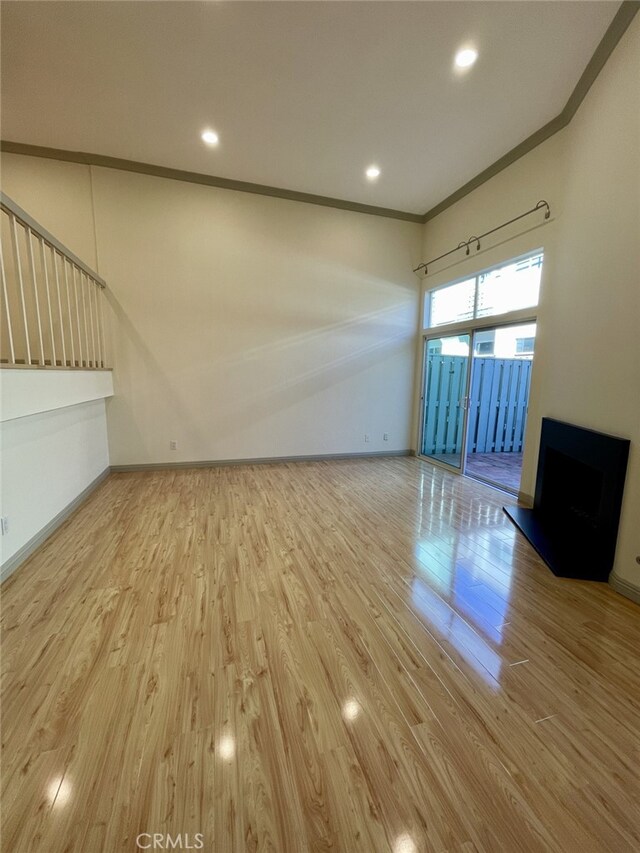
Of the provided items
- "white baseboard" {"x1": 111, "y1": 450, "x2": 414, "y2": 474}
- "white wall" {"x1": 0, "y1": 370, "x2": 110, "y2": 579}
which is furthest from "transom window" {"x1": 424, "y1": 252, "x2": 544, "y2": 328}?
"white wall" {"x1": 0, "y1": 370, "x2": 110, "y2": 579}

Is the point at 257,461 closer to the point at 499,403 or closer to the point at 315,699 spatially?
the point at 315,699

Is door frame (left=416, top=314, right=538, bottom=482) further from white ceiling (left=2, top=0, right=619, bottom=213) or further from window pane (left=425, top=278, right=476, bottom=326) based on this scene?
white ceiling (left=2, top=0, right=619, bottom=213)

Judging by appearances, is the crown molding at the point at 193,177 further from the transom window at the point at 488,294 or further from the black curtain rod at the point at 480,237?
the transom window at the point at 488,294

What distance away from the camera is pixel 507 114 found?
3.09 m

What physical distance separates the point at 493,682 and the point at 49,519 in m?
3.34

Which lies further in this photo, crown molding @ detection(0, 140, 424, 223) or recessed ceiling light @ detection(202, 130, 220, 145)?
crown molding @ detection(0, 140, 424, 223)

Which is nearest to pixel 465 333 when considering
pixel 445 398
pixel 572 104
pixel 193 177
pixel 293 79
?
pixel 445 398

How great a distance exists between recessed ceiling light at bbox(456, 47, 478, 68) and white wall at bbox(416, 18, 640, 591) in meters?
0.96

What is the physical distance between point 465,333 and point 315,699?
4.46m

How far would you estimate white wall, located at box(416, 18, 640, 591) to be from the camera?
2139 millimetres

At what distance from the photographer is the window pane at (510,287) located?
3.49m

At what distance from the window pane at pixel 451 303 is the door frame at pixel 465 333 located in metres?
0.15

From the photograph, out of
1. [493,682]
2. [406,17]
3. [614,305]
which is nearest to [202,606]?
[493,682]
